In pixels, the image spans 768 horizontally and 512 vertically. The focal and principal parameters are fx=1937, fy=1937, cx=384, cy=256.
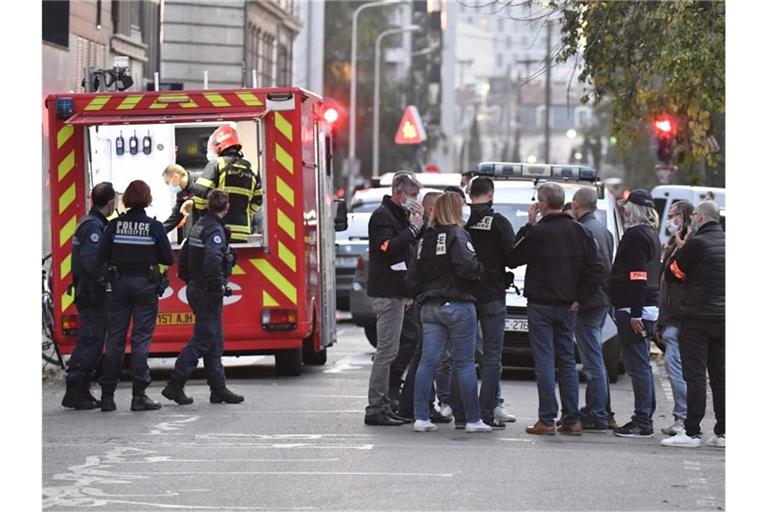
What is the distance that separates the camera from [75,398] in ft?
49.6

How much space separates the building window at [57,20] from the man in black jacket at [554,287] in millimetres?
19318

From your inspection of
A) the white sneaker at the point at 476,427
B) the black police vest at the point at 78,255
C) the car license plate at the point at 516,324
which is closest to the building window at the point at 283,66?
the car license plate at the point at 516,324

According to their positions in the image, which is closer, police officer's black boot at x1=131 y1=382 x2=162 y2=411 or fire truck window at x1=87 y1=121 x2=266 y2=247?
police officer's black boot at x1=131 y1=382 x2=162 y2=411

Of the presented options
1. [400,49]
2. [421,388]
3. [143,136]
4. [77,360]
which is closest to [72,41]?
[143,136]

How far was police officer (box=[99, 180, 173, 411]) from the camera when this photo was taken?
14.8 m

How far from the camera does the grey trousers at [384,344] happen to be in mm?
13922

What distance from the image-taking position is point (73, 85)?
107ft

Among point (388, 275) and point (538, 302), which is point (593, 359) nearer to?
point (538, 302)

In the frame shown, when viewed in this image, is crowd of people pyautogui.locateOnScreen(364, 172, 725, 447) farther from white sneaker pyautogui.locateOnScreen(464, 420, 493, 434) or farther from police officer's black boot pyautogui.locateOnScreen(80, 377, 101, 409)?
police officer's black boot pyautogui.locateOnScreen(80, 377, 101, 409)

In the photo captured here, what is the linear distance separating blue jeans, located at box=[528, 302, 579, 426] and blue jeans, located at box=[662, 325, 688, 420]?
79cm

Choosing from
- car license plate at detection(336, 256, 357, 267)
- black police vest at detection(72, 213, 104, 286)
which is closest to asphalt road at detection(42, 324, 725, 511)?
black police vest at detection(72, 213, 104, 286)

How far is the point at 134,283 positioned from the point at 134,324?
0.36m

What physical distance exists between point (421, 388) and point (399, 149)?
72.4 meters
